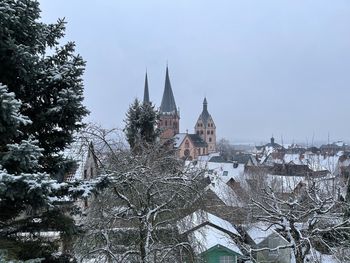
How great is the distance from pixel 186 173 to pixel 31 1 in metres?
6.48

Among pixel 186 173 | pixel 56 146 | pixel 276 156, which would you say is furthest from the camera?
pixel 276 156

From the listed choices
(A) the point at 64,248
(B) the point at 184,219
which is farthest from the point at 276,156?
(A) the point at 64,248

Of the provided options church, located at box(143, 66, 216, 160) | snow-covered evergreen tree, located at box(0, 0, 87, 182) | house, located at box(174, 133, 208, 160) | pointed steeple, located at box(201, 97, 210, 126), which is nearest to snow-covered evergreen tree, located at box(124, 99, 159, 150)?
snow-covered evergreen tree, located at box(0, 0, 87, 182)

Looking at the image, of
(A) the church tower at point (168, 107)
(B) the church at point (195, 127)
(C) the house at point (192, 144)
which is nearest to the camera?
(B) the church at point (195, 127)

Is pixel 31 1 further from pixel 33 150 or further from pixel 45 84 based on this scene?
pixel 33 150

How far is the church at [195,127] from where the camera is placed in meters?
80.0

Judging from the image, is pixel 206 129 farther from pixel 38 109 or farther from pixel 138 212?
pixel 38 109

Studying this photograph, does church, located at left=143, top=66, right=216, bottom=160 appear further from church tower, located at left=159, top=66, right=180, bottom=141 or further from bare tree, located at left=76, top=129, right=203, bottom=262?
bare tree, located at left=76, top=129, right=203, bottom=262

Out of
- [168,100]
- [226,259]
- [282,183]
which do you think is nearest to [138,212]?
[226,259]

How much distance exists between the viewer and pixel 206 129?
105625 mm

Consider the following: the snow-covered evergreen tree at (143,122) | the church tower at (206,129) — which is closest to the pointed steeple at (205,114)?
the church tower at (206,129)

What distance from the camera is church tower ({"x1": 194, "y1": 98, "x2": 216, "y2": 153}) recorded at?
347 feet

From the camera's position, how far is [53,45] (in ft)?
20.2

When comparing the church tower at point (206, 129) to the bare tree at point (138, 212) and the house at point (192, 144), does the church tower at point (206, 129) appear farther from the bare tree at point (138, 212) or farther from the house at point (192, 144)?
the bare tree at point (138, 212)
